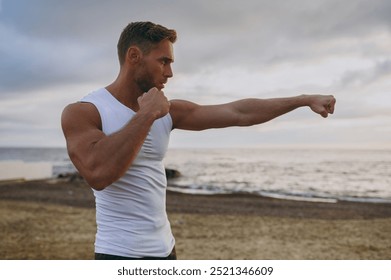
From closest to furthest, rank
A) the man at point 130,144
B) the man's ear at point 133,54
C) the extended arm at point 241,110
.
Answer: the man at point 130,144 → the man's ear at point 133,54 → the extended arm at point 241,110

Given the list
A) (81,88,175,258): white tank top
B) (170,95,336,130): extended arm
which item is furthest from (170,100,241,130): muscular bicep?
(81,88,175,258): white tank top

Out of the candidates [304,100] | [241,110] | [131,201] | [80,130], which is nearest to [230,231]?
[241,110]

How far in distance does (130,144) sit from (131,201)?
0.35 metres

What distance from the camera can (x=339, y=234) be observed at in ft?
28.6

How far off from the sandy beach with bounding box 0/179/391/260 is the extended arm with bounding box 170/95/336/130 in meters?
4.76

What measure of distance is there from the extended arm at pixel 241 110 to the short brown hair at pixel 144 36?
319mm

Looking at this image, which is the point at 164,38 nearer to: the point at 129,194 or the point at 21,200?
the point at 129,194

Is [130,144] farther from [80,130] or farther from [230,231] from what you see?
[230,231]

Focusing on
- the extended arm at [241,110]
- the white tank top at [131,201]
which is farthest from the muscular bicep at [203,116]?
the white tank top at [131,201]

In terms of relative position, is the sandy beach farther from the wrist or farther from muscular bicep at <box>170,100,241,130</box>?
the wrist

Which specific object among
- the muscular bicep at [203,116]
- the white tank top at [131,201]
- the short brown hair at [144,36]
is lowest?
the white tank top at [131,201]

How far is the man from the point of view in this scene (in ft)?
5.16

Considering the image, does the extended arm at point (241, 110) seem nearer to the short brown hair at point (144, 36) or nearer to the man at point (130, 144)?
the man at point (130, 144)

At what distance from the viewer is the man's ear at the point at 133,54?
1.90 metres
